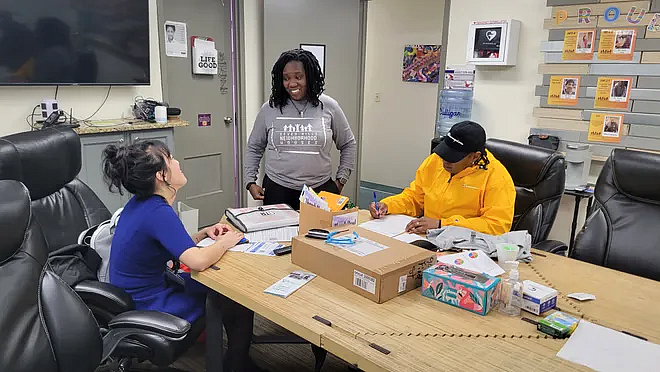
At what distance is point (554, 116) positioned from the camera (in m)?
3.57

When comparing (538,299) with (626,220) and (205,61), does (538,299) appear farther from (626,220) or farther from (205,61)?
(205,61)

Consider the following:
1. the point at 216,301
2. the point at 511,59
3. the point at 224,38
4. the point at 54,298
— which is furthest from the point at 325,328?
Result: the point at 224,38

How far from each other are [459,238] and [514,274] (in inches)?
16.1

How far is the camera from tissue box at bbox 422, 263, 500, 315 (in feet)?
4.59

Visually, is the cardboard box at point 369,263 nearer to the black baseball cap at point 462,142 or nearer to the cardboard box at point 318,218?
the cardboard box at point 318,218

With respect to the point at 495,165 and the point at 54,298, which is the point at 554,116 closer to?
the point at 495,165

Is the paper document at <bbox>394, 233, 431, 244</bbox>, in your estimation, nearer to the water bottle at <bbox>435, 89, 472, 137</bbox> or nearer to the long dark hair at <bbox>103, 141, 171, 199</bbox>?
the long dark hair at <bbox>103, 141, 171, 199</bbox>

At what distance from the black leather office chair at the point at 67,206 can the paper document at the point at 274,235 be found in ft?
1.25

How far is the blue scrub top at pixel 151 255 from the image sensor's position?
1.75m

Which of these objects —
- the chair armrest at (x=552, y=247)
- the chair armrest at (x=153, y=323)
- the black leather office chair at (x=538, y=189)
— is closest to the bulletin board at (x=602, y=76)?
the black leather office chair at (x=538, y=189)

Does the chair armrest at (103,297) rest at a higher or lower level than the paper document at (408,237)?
lower

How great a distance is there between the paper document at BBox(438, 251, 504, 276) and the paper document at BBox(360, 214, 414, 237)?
0.31m

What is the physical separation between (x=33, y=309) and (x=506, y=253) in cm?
142

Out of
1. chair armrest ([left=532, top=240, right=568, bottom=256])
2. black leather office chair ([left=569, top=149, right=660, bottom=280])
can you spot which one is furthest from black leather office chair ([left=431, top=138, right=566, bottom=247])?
black leather office chair ([left=569, top=149, right=660, bottom=280])
